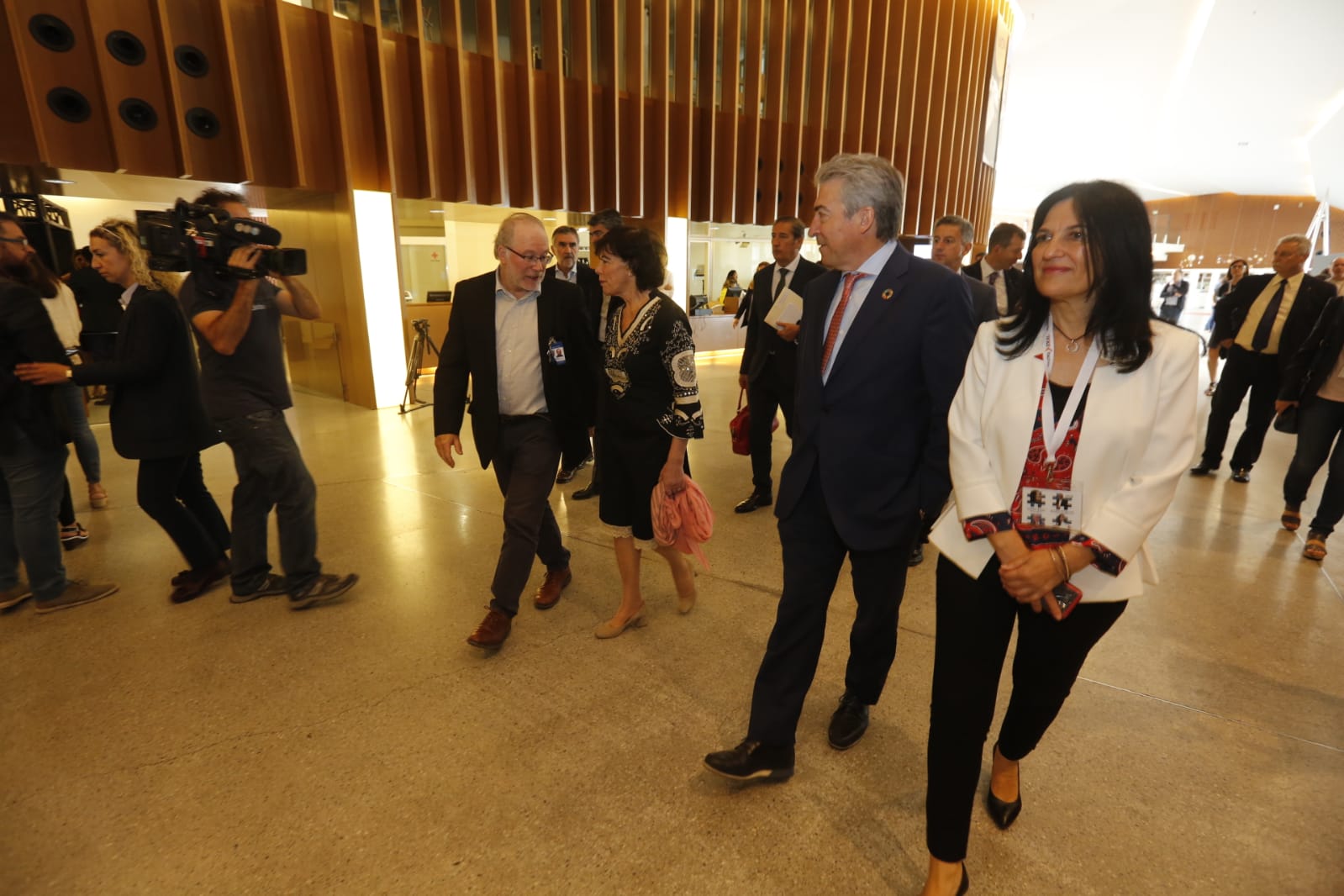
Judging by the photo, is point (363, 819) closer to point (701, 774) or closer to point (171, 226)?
point (701, 774)

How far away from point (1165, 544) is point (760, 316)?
8.90ft

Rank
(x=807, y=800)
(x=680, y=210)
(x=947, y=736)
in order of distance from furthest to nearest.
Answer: (x=680, y=210), (x=807, y=800), (x=947, y=736)

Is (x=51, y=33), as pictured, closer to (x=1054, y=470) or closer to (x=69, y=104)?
(x=69, y=104)

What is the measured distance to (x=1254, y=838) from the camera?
5.65ft

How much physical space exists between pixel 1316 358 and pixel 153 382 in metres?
5.95

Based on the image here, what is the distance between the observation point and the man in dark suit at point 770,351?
12.4ft

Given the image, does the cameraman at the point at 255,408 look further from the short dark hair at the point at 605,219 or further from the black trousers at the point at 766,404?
the black trousers at the point at 766,404

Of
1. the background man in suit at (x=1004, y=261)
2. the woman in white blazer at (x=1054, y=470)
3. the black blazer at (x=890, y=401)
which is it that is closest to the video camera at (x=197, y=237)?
the black blazer at (x=890, y=401)

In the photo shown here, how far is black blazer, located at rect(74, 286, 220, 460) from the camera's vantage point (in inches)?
106

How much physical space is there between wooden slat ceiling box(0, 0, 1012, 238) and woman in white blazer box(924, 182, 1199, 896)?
713 centimetres

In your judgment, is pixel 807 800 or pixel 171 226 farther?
pixel 171 226

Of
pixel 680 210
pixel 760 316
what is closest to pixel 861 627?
pixel 760 316

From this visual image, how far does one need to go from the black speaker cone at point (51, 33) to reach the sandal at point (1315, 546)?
374 inches

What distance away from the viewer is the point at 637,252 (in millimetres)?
2383
